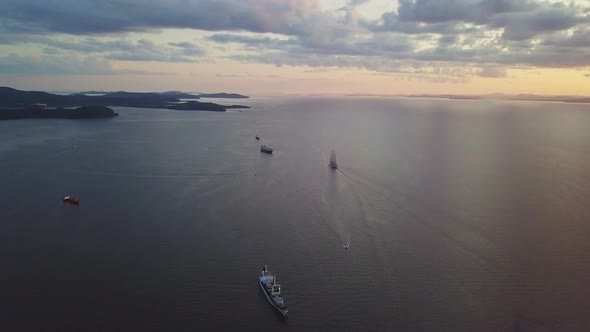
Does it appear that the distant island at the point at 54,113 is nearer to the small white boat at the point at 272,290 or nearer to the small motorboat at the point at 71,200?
the small motorboat at the point at 71,200

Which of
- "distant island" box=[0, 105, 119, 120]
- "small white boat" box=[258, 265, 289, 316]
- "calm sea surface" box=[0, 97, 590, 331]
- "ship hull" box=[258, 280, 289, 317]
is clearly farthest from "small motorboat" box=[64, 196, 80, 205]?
"distant island" box=[0, 105, 119, 120]

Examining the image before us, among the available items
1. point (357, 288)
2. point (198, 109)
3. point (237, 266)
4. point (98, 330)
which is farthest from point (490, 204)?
point (198, 109)

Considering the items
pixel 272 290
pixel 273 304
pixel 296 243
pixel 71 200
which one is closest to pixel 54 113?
pixel 71 200

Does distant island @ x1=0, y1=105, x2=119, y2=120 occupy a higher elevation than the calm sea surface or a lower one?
higher

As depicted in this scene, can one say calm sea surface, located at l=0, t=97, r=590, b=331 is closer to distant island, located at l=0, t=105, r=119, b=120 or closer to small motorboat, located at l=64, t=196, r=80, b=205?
small motorboat, located at l=64, t=196, r=80, b=205

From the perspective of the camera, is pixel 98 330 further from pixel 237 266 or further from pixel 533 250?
pixel 533 250

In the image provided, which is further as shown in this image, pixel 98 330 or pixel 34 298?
pixel 34 298

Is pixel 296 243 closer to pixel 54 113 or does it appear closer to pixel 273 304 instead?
pixel 273 304

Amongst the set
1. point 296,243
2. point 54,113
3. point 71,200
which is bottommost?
point 296,243
